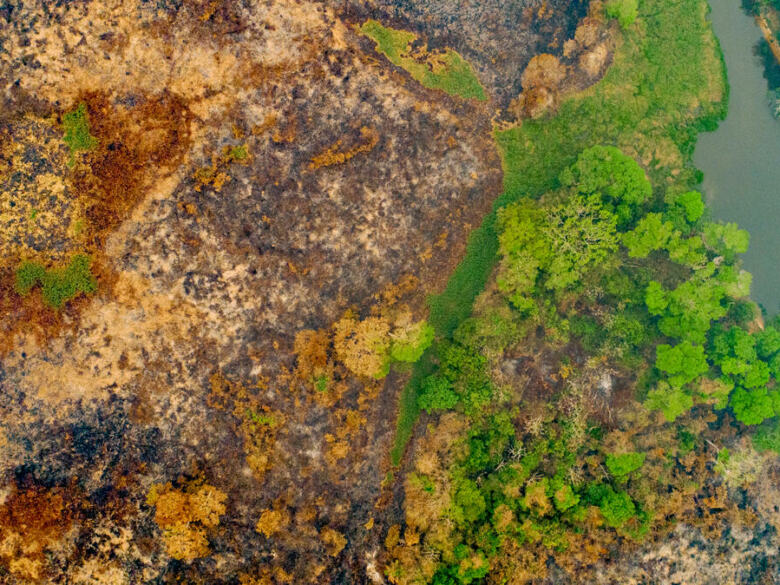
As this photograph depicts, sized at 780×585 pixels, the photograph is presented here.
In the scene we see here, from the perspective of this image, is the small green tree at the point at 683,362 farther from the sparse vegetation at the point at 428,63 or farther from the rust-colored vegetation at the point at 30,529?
the rust-colored vegetation at the point at 30,529

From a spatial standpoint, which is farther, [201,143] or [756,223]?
[756,223]

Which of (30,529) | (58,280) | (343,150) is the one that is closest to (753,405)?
(343,150)

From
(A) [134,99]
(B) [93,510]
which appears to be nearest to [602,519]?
(B) [93,510]

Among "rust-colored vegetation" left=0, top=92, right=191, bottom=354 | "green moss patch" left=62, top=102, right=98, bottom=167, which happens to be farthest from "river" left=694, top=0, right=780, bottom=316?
"green moss patch" left=62, top=102, right=98, bottom=167

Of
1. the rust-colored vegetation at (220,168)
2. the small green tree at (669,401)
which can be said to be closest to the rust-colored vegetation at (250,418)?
the rust-colored vegetation at (220,168)

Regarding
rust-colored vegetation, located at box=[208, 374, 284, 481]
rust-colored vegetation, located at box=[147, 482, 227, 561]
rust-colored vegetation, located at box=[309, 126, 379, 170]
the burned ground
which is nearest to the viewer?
rust-colored vegetation, located at box=[147, 482, 227, 561]

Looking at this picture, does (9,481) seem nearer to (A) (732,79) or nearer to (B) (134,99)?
(B) (134,99)

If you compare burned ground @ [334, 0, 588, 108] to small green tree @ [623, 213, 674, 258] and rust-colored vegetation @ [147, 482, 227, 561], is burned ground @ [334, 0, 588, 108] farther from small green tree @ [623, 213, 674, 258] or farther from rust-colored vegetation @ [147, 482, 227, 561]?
rust-colored vegetation @ [147, 482, 227, 561]

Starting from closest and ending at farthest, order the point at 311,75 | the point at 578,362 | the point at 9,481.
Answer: the point at 9,481 → the point at 311,75 → the point at 578,362
